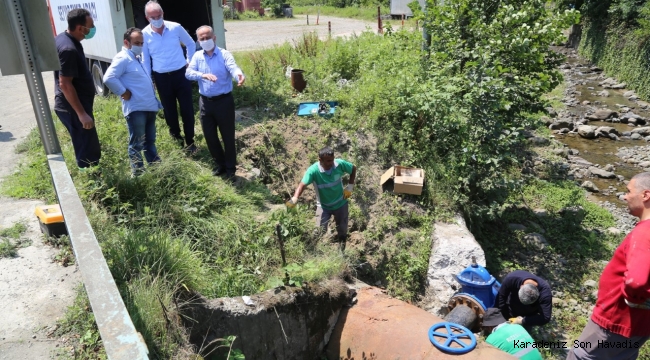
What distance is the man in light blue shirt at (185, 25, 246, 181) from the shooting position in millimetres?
5087

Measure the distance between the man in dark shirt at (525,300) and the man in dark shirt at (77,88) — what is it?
4.20 meters

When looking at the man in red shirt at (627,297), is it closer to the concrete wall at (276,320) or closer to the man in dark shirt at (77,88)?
the concrete wall at (276,320)

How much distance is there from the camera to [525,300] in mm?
4363

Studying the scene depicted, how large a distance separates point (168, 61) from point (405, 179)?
324 centimetres

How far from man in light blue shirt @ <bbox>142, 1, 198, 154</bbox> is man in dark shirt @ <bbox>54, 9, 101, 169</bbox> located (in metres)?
1.30

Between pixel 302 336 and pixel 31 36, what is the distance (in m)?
3.05

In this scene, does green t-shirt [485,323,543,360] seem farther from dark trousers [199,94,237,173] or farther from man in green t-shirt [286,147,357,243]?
dark trousers [199,94,237,173]

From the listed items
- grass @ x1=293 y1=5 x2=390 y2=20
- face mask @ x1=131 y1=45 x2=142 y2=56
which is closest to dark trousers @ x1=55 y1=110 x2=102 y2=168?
face mask @ x1=131 y1=45 x2=142 y2=56

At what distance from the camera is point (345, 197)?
5211mm

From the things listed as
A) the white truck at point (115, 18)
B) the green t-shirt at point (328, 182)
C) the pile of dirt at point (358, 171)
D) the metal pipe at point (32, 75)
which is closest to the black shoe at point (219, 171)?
the pile of dirt at point (358, 171)

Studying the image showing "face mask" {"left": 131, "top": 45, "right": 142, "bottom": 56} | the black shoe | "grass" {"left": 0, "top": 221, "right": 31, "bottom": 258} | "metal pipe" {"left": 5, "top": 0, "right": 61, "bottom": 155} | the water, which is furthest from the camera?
the water

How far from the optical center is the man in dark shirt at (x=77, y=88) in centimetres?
395

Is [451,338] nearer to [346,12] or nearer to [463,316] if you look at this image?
[463,316]

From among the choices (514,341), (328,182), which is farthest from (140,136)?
(514,341)
